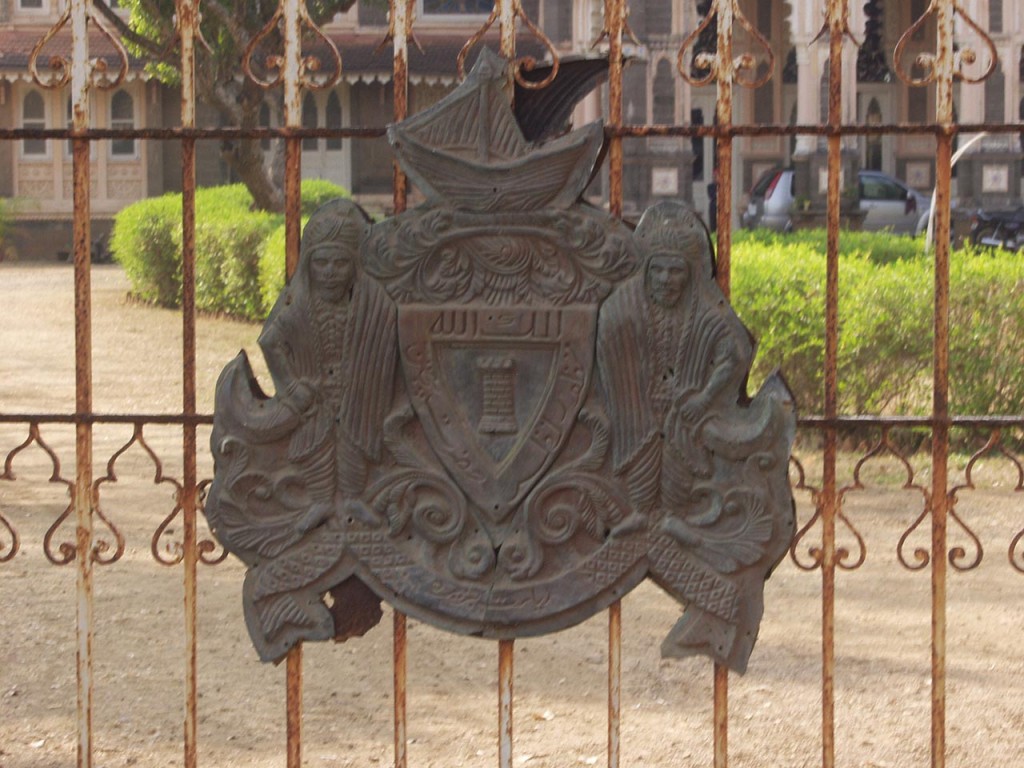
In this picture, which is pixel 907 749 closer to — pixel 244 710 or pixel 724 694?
pixel 724 694

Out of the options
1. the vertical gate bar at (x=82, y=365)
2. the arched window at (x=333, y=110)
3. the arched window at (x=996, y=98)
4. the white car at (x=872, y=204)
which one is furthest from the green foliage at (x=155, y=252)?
the arched window at (x=996, y=98)

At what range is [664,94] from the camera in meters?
24.6

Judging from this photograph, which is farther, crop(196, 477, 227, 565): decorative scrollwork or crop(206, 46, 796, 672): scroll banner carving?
crop(196, 477, 227, 565): decorative scrollwork

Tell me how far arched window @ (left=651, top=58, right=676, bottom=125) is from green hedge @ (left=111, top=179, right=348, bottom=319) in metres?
7.40

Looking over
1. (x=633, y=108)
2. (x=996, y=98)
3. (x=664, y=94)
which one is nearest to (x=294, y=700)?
(x=633, y=108)

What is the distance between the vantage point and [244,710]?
481 centimetres

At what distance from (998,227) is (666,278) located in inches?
830

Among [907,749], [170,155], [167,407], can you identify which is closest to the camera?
[907,749]

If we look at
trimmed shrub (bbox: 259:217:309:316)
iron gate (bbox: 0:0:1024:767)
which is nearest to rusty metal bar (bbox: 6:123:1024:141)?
iron gate (bbox: 0:0:1024:767)

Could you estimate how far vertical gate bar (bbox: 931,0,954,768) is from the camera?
309 cm

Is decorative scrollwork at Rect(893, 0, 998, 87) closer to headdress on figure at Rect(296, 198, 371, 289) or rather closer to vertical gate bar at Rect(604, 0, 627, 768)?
vertical gate bar at Rect(604, 0, 627, 768)

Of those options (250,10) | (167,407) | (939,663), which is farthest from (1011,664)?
(250,10)

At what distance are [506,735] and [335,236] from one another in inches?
43.2

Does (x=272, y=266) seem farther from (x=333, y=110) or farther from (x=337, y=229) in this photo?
(x=333, y=110)
